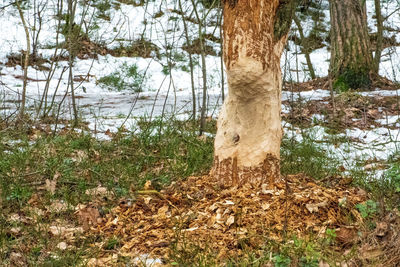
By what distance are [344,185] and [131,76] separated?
19.1ft

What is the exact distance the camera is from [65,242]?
3016 millimetres

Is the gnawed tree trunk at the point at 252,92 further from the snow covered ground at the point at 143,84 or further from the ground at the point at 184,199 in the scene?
the snow covered ground at the point at 143,84

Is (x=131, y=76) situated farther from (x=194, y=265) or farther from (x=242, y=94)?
(x=194, y=265)

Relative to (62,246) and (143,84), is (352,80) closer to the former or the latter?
(143,84)

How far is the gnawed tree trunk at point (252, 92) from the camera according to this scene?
10.5ft

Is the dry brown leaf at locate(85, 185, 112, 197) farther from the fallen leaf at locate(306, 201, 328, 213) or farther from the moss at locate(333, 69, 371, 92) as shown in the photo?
the moss at locate(333, 69, 371, 92)

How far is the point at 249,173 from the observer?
11.1 ft

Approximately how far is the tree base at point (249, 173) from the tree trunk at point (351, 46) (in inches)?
178

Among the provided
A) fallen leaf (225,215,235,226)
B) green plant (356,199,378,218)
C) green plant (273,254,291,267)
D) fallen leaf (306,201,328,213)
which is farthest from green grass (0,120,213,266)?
green plant (356,199,378,218)

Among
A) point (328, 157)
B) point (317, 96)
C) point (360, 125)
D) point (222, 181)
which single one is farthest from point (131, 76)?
point (222, 181)

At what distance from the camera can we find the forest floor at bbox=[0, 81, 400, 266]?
8.74ft

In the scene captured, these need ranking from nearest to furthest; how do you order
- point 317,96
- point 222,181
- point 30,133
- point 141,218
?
point 141,218, point 222,181, point 30,133, point 317,96

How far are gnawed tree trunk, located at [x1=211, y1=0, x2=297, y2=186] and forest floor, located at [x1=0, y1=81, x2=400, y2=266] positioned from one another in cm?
17

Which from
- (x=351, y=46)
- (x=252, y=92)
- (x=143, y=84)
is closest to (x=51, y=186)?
(x=252, y=92)
